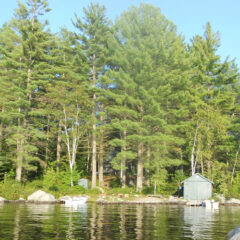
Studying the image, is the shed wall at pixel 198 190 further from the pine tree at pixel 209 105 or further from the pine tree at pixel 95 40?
the pine tree at pixel 95 40

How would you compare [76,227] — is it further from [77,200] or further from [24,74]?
[24,74]

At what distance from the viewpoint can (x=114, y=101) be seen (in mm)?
42719

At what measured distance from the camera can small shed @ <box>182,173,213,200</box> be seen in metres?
37.0

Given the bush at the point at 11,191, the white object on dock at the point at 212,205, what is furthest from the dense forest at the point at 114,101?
the white object on dock at the point at 212,205

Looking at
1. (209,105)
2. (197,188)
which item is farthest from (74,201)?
(209,105)

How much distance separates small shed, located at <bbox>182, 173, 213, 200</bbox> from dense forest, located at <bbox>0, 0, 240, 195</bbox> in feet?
6.25

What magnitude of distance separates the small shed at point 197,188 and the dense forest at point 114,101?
1905 millimetres

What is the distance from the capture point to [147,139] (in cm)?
3738

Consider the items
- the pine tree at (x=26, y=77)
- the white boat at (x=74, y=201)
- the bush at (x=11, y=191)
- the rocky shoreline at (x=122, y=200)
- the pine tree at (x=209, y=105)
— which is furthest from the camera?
the pine tree at (x=209, y=105)

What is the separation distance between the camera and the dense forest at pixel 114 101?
125 ft

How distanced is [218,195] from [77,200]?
1572cm

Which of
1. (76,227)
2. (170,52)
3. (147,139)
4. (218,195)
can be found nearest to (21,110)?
(147,139)

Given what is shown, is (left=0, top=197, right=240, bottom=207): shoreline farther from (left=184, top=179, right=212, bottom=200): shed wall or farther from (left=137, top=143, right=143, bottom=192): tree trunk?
(left=137, top=143, right=143, bottom=192): tree trunk

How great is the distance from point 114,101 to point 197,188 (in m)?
13.9
